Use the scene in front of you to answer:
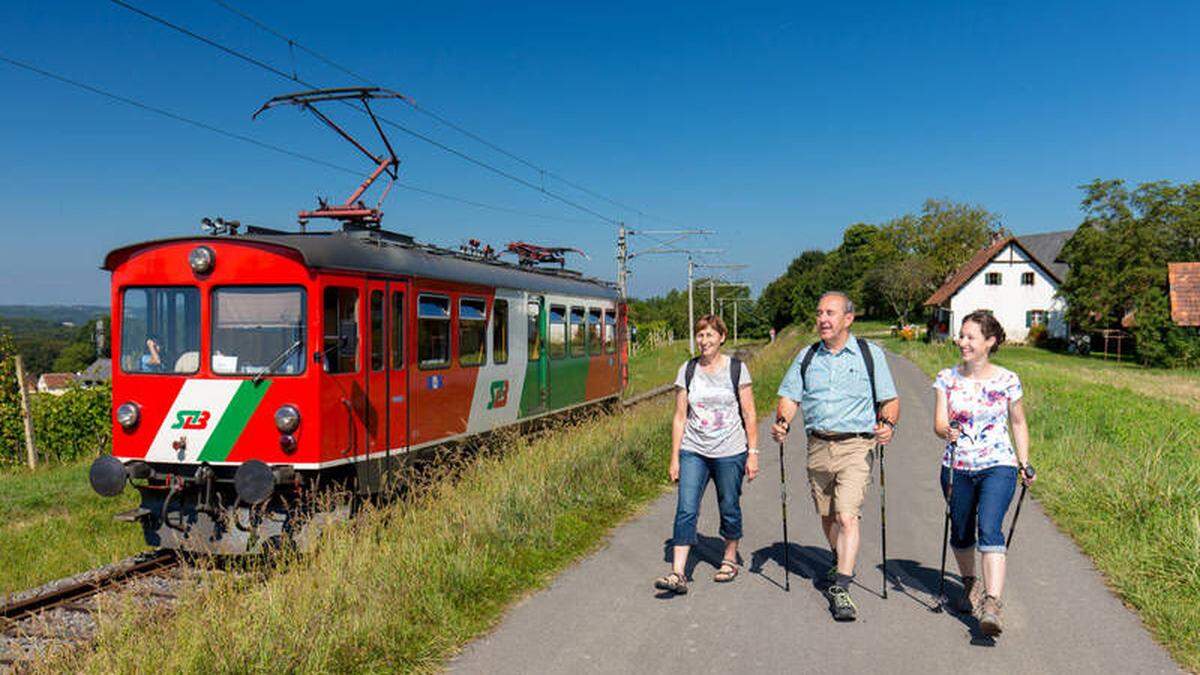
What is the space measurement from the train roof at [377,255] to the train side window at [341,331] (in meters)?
0.27

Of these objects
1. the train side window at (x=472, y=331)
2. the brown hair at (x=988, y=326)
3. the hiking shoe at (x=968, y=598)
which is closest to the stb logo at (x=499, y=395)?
the train side window at (x=472, y=331)

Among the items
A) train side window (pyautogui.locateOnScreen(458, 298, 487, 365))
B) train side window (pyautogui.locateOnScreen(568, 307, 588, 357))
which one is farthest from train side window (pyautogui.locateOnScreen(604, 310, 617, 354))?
train side window (pyautogui.locateOnScreen(458, 298, 487, 365))

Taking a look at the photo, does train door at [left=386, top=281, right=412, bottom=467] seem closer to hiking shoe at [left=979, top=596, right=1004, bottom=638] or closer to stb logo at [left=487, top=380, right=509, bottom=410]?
stb logo at [left=487, top=380, right=509, bottom=410]

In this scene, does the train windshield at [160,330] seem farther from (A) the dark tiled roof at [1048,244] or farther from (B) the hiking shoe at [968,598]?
(A) the dark tiled roof at [1048,244]

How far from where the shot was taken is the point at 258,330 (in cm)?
787

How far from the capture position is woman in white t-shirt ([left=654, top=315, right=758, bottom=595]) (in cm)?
579

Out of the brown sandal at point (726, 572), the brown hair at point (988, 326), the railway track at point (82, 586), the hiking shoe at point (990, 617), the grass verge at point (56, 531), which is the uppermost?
the brown hair at point (988, 326)

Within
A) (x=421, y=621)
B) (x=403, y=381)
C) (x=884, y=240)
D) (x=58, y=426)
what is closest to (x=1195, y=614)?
(x=421, y=621)

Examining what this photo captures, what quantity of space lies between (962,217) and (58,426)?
3349 inches

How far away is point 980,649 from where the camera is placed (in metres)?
4.83

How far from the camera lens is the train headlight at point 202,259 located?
7.93 metres

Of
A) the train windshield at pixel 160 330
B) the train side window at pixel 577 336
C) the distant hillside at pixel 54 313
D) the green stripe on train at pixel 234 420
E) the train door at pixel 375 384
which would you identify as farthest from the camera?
the distant hillside at pixel 54 313

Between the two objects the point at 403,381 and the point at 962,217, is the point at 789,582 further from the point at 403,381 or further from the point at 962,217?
the point at 962,217

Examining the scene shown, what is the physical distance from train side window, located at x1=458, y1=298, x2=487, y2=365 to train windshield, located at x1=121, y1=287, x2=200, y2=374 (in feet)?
9.88
